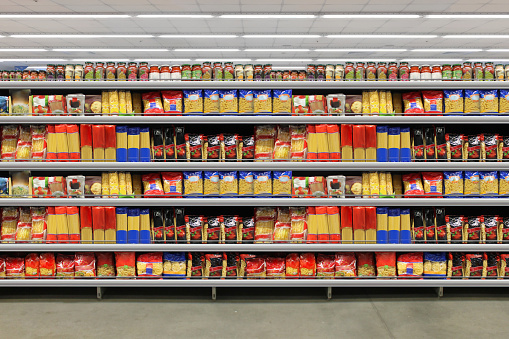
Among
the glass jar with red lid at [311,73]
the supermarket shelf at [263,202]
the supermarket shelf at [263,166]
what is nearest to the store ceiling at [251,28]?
the glass jar with red lid at [311,73]

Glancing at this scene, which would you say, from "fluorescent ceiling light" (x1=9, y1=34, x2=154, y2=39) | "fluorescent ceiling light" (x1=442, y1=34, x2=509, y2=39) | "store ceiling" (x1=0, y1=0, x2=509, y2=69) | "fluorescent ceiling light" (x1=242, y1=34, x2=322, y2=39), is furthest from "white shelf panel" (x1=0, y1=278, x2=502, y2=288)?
"fluorescent ceiling light" (x1=442, y1=34, x2=509, y2=39)

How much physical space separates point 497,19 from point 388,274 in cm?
993

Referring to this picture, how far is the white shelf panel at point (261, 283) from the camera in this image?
9.83 feet

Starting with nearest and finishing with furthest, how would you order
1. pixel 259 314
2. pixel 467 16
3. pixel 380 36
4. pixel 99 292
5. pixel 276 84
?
pixel 259 314, pixel 276 84, pixel 99 292, pixel 467 16, pixel 380 36

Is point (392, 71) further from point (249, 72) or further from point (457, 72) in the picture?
point (249, 72)

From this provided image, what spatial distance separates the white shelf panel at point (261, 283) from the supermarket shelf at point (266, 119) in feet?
4.20

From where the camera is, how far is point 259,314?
2.84 meters

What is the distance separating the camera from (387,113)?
298cm

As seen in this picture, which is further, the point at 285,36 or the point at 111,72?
the point at 285,36

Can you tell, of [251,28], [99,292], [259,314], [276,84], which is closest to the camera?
[259,314]

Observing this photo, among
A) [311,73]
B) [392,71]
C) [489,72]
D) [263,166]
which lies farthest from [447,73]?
[263,166]

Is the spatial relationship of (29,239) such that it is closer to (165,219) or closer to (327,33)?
(165,219)

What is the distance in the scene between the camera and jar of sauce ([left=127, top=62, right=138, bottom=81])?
3.00 meters

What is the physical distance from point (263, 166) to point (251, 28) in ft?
29.3
